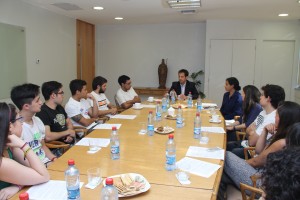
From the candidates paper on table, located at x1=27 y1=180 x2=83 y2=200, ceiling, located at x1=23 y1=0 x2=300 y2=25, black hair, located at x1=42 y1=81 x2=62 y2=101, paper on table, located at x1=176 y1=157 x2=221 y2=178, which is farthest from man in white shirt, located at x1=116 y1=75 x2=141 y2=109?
paper on table, located at x1=27 y1=180 x2=83 y2=200

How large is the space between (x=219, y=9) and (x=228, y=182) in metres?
3.99

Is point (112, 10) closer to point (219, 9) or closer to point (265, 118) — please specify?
point (219, 9)

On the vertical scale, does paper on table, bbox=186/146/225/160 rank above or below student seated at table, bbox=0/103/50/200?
below

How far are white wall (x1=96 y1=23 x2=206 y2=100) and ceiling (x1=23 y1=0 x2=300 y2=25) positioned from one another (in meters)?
0.63

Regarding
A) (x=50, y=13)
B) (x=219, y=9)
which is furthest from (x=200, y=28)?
(x=50, y=13)

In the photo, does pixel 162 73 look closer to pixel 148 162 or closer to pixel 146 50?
pixel 146 50

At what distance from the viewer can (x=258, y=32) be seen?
21.9 ft

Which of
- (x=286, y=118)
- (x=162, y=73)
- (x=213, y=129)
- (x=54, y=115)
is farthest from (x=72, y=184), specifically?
(x=162, y=73)

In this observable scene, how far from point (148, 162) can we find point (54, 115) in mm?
1517

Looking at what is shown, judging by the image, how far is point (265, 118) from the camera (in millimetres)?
2729

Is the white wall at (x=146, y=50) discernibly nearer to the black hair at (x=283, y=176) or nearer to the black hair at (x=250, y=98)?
the black hair at (x=250, y=98)

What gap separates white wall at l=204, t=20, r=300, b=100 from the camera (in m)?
6.59

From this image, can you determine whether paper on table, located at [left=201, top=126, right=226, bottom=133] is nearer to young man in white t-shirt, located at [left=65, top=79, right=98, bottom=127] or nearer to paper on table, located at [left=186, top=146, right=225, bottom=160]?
paper on table, located at [left=186, top=146, right=225, bottom=160]

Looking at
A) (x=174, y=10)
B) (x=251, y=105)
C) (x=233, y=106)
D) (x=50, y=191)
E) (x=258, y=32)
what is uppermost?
(x=174, y=10)
